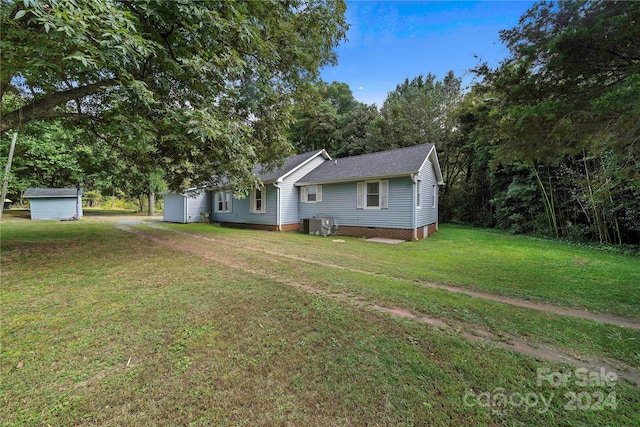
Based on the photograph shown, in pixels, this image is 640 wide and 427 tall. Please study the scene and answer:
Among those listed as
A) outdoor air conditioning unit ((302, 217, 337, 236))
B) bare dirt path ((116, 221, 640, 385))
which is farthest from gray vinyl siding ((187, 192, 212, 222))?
bare dirt path ((116, 221, 640, 385))

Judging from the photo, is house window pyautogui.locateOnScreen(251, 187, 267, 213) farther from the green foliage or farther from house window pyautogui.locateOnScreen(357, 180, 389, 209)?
the green foliage

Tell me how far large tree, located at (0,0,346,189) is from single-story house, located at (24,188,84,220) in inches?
630

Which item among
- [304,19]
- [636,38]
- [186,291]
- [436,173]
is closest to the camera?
[636,38]

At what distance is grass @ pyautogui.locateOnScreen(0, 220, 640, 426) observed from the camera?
1.77m

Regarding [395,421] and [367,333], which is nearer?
[395,421]

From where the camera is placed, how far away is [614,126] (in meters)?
3.58

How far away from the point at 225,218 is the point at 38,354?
47.9ft

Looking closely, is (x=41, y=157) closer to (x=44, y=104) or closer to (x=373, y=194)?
A: (x=44, y=104)

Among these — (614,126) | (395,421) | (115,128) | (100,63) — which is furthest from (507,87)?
(115,128)

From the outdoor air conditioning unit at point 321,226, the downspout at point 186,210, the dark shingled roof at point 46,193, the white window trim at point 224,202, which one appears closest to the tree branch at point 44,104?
the outdoor air conditioning unit at point 321,226

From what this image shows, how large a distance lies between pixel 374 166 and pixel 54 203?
77.0ft

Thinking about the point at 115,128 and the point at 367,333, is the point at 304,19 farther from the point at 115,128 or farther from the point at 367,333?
the point at 367,333

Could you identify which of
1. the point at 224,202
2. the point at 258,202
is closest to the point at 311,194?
the point at 258,202

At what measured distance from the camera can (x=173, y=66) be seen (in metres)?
4.67
